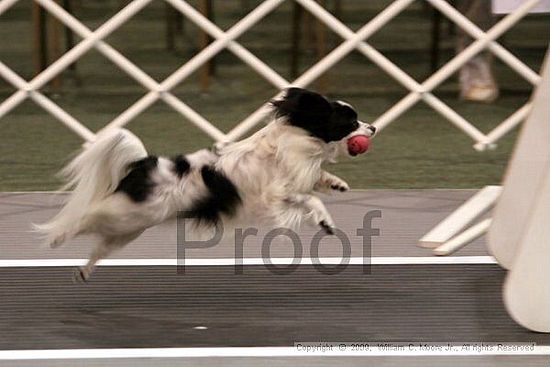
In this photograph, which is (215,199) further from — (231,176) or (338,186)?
(338,186)

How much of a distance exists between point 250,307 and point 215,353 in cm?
32

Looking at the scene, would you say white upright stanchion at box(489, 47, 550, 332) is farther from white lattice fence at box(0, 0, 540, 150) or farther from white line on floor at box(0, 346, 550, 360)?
white lattice fence at box(0, 0, 540, 150)

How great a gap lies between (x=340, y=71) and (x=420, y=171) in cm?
184

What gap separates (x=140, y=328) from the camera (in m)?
2.46

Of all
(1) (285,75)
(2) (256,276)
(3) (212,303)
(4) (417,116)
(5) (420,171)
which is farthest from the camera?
(1) (285,75)

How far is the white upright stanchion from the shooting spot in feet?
7.65

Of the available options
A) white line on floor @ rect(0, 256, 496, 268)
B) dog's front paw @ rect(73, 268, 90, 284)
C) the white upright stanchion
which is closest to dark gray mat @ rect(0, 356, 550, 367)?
the white upright stanchion

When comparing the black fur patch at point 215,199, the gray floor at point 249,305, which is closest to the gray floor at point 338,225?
the gray floor at point 249,305

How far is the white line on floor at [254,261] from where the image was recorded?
295cm

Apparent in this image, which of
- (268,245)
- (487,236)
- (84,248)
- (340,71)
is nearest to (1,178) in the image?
(84,248)

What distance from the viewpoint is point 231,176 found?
8.06 feet

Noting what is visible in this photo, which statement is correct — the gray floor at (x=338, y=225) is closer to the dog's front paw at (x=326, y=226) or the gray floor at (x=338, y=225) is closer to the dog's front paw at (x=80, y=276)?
the dog's front paw at (x=80, y=276)

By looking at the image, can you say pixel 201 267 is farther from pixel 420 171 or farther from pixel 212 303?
pixel 420 171

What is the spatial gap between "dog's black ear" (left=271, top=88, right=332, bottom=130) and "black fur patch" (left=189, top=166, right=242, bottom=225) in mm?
204
